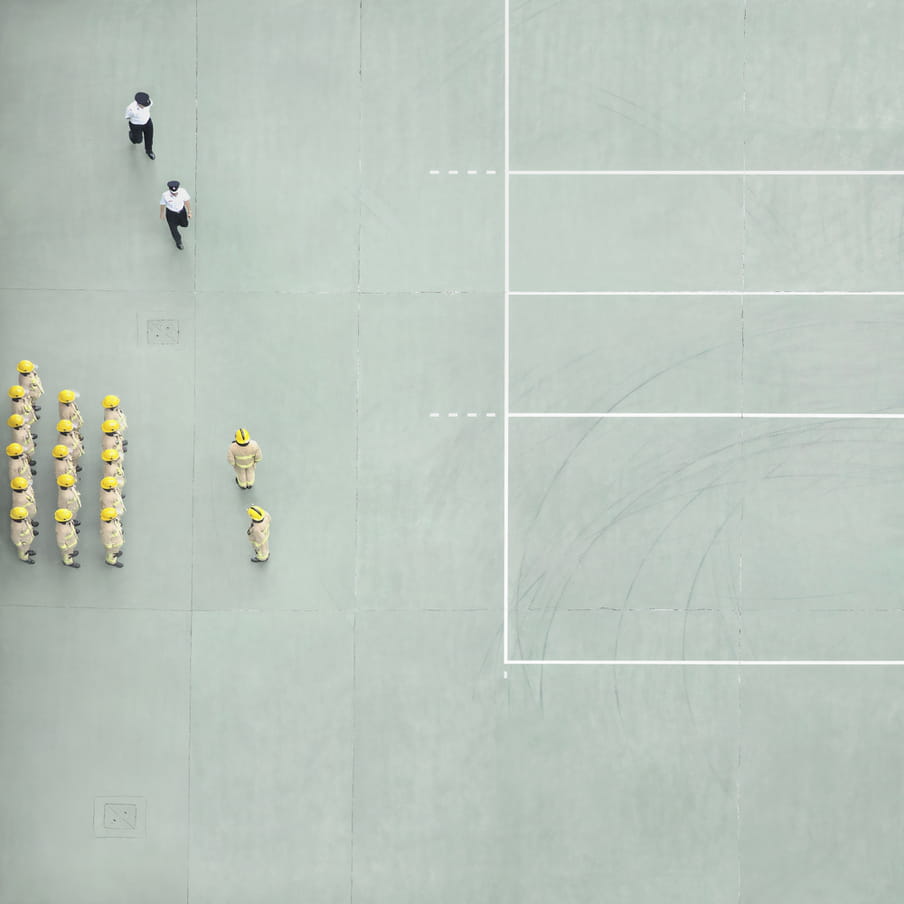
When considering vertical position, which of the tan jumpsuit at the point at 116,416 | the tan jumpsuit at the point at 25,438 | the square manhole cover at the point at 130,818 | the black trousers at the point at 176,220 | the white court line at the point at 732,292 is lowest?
the square manhole cover at the point at 130,818

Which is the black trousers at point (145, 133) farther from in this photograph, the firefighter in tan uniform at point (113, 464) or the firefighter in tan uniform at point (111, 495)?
the firefighter in tan uniform at point (111, 495)

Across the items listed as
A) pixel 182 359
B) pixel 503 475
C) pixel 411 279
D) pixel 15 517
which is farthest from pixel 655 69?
pixel 15 517

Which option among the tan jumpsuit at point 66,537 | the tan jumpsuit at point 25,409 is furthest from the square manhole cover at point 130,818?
the tan jumpsuit at point 25,409

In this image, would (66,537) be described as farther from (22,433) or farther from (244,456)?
(244,456)

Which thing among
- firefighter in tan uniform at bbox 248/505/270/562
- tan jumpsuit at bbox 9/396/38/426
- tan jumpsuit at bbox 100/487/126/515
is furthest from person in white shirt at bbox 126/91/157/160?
firefighter in tan uniform at bbox 248/505/270/562

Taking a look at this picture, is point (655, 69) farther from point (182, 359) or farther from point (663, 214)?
point (182, 359)

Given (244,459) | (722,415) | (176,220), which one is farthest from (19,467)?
(722,415)

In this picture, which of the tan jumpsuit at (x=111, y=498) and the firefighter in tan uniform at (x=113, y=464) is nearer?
the firefighter in tan uniform at (x=113, y=464)

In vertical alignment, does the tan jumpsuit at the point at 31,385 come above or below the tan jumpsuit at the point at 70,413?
above
